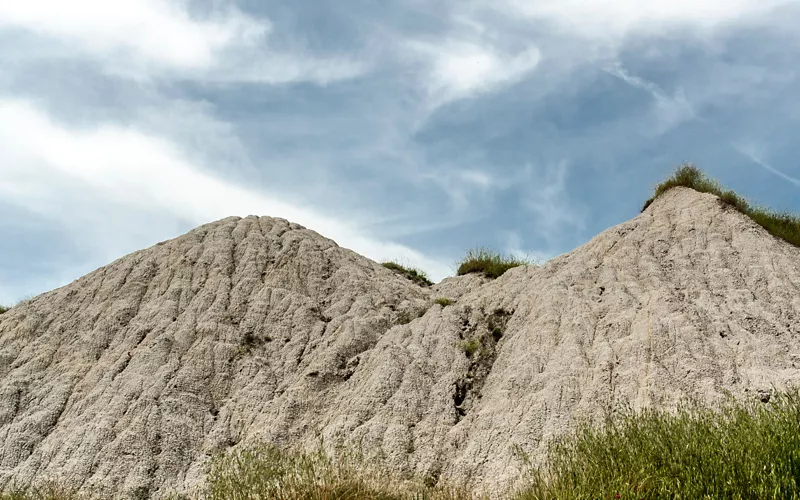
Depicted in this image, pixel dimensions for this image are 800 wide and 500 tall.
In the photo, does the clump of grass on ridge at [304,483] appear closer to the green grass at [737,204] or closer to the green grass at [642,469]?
the green grass at [642,469]

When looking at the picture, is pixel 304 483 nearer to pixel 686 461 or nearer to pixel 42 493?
pixel 686 461

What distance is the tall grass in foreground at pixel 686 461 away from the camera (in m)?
7.82

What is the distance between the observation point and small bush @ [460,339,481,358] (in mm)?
14992

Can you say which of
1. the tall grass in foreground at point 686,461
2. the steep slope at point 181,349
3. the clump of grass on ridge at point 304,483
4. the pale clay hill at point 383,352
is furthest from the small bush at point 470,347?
the tall grass in foreground at point 686,461

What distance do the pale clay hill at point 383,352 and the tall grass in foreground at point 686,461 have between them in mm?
2123

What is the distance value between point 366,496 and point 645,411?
410 cm

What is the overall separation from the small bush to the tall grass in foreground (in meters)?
4.93

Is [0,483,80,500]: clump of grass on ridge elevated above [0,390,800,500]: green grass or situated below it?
below

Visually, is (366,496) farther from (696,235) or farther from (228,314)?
(696,235)

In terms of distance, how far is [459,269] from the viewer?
68.2 feet

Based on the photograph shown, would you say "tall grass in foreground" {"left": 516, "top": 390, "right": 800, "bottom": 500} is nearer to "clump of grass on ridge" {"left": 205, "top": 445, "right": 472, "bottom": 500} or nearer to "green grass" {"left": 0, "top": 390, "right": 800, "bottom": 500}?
"green grass" {"left": 0, "top": 390, "right": 800, "bottom": 500}

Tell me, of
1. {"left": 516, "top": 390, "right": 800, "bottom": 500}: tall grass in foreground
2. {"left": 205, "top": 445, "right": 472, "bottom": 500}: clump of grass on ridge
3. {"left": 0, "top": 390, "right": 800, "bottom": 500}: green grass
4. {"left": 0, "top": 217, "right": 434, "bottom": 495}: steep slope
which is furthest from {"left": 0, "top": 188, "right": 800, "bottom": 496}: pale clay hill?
{"left": 516, "top": 390, "right": 800, "bottom": 500}: tall grass in foreground

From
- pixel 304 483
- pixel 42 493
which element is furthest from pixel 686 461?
pixel 42 493

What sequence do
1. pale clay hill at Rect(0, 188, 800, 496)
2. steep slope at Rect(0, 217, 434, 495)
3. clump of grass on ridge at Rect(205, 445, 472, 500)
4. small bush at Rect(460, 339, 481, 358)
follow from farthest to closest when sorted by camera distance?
small bush at Rect(460, 339, 481, 358), steep slope at Rect(0, 217, 434, 495), pale clay hill at Rect(0, 188, 800, 496), clump of grass on ridge at Rect(205, 445, 472, 500)
